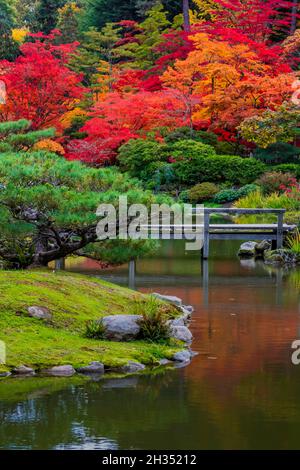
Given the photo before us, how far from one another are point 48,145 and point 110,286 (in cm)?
1762

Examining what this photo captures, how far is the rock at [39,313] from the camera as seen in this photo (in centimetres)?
1003

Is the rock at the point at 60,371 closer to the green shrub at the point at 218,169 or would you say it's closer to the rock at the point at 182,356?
the rock at the point at 182,356

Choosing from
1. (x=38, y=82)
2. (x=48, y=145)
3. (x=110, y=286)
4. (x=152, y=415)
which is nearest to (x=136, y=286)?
(x=110, y=286)

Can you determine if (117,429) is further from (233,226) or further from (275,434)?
(233,226)

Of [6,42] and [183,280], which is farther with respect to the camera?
[6,42]

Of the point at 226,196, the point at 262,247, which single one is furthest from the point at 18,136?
the point at 226,196

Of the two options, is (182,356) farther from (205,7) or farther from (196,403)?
(205,7)

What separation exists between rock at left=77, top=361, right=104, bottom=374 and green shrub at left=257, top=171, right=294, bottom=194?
1846 centimetres

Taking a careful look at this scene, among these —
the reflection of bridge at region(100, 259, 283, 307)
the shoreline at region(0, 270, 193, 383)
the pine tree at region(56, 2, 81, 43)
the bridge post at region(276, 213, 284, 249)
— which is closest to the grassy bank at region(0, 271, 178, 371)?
the shoreline at region(0, 270, 193, 383)

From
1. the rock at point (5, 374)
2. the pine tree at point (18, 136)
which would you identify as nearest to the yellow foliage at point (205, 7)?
the pine tree at point (18, 136)

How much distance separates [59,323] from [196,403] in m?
2.50

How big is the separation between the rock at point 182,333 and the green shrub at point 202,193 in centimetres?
1797

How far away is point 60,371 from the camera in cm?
897

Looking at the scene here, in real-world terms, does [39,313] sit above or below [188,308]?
above
